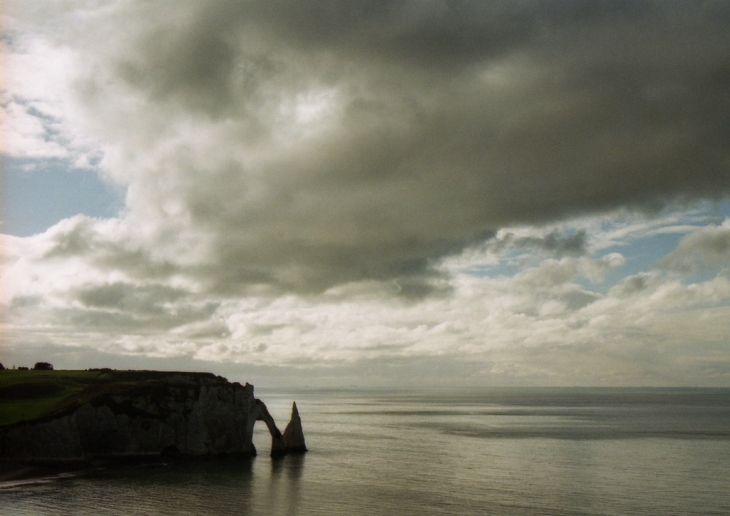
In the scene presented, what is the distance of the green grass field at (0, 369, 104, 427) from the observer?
7875cm

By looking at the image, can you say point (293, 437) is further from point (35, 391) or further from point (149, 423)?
point (35, 391)

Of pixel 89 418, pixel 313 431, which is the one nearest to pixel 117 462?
pixel 89 418

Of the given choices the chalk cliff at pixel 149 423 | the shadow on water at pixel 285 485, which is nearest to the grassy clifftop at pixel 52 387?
the chalk cliff at pixel 149 423

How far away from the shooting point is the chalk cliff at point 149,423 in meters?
72.1

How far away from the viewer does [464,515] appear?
51594mm

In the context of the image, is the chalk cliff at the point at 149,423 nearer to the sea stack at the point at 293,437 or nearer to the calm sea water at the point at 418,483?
the sea stack at the point at 293,437

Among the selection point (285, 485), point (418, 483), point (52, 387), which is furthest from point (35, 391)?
point (418, 483)

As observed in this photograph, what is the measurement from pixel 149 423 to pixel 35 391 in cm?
2603

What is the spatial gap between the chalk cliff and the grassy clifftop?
691 mm

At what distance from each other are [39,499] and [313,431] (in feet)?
257

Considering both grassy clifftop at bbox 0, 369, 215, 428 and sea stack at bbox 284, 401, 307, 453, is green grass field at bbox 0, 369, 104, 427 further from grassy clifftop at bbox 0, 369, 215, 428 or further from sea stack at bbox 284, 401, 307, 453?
sea stack at bbox 284, 401, 307, 453

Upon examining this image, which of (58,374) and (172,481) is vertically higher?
(58,374)

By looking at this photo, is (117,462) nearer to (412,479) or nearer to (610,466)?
(412,479)

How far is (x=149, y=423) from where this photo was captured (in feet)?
256
